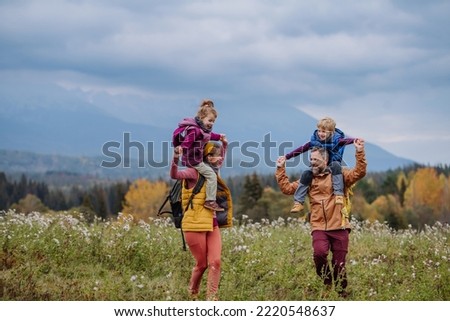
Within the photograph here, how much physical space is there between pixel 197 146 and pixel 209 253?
4.20 ft

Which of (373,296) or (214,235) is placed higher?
(214,235)

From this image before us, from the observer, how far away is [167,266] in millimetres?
10250

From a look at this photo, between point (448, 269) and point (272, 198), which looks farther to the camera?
point (272, 198)

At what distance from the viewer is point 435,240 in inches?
500

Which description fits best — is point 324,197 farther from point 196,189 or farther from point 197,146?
Answer: point 197,146

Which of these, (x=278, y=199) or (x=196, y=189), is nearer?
(x=196, y=189)

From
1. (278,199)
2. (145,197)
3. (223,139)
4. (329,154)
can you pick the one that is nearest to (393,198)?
(278,199)

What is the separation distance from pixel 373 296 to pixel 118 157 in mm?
4661

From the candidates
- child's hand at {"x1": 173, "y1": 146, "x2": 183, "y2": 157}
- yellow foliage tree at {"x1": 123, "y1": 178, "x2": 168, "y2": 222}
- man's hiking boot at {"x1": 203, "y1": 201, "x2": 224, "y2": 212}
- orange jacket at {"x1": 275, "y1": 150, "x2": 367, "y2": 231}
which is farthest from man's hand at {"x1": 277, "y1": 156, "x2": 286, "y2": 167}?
yellow foliage tree at {"x1": 123, "y1": 178, "x2": 168, "y2": 222}

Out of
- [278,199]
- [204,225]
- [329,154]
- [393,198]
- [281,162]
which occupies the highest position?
[329,154]

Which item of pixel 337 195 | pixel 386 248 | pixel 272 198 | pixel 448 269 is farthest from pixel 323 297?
pixel 272 198

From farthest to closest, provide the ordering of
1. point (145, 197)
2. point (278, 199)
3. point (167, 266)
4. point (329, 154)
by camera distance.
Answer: point (145, 197) → point (278, 199) → point (167, 266) → point (329, 154)

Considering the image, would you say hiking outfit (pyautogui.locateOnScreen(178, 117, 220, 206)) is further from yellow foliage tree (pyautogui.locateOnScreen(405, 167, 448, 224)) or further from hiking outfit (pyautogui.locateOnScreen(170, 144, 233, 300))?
yellow foliage tree (pyautogui.locateOnScreen(405, 167, 448, 224))
